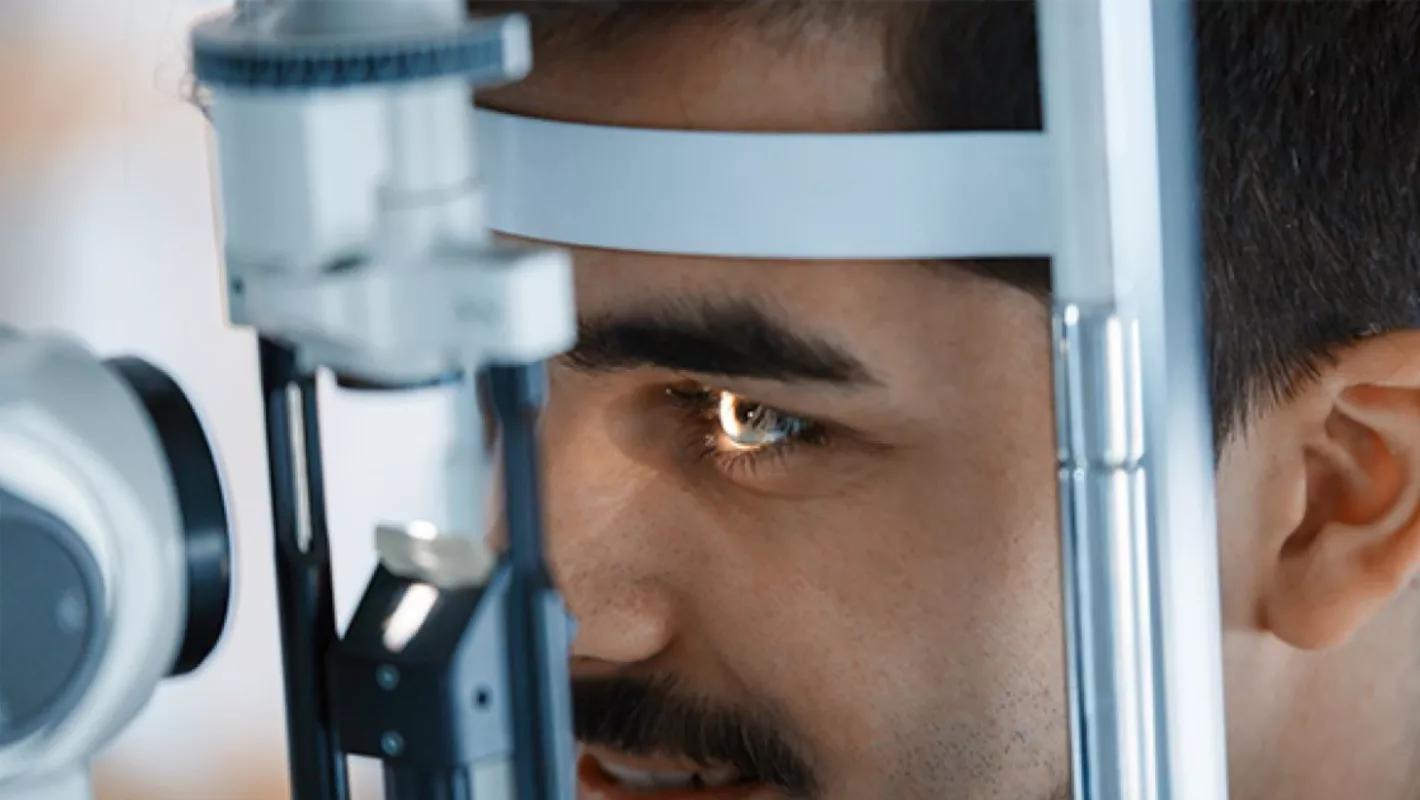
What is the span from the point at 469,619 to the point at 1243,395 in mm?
351

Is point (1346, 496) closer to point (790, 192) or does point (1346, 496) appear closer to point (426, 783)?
point (790, 192)

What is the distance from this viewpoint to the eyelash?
34.2 inches

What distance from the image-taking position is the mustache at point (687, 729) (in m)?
0.89

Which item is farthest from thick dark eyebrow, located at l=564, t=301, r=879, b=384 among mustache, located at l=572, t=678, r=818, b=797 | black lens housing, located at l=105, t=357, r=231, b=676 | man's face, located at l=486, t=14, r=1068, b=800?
black lens housing, located at l=105, t=357, r=231, b=676

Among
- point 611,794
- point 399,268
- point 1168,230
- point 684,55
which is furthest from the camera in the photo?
point 611,794

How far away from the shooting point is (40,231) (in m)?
1.02

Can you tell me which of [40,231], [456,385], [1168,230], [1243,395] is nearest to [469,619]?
[456,385]

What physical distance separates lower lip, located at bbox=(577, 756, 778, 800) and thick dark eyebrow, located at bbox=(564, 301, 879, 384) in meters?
0.17

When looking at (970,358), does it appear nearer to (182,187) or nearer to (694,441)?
(694,441)

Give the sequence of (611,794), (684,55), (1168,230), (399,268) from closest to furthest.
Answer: (399,268) → (1168,230) → (684,55) → (611,794)

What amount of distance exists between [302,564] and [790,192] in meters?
0.21

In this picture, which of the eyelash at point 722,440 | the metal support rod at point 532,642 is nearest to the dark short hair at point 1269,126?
the eyelash at point 722,440

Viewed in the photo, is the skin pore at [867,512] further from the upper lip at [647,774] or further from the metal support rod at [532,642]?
the metal support rod at [532,642]

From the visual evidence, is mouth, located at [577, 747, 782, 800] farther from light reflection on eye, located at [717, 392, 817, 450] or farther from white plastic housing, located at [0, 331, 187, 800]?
white plastic housing, located at [0, 331, 187, 800]
